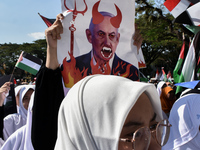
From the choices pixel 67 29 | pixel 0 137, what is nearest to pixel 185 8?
pixel 67 29

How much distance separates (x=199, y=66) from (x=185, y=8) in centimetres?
95

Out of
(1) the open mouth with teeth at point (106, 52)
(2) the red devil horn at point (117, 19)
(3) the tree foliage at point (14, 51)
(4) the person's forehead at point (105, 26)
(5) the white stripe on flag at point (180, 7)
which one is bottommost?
(3) the tree foliage at point (14, 51)

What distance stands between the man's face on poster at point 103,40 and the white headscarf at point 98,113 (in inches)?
27.4

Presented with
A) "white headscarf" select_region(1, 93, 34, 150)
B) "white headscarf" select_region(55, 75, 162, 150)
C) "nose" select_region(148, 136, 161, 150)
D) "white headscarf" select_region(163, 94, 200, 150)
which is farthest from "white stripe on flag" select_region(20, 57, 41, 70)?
"nose" select_region(148, 136, 161, 150)

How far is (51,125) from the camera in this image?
1.37 meters

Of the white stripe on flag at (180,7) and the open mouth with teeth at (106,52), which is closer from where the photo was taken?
the open mouth with teeth at (106,52)

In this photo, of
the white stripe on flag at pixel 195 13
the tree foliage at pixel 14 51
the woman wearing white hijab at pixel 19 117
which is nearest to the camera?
the white stripe on flag at pixel 195 13

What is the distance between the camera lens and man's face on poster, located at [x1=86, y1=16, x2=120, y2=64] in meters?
1.61

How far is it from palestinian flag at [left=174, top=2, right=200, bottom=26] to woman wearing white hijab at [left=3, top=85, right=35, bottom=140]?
2.83 metres

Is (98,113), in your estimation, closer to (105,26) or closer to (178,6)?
(105,26)

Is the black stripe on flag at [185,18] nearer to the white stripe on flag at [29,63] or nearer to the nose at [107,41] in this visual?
the nose at [107,41]

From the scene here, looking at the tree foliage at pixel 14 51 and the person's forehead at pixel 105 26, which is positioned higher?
the person's forehead at pixel 105 26

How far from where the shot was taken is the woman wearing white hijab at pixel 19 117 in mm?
3441

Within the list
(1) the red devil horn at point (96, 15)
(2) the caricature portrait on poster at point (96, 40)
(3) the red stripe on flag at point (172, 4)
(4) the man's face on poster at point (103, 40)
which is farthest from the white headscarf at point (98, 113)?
(3) the red stripe on flag at point (172, 4)
